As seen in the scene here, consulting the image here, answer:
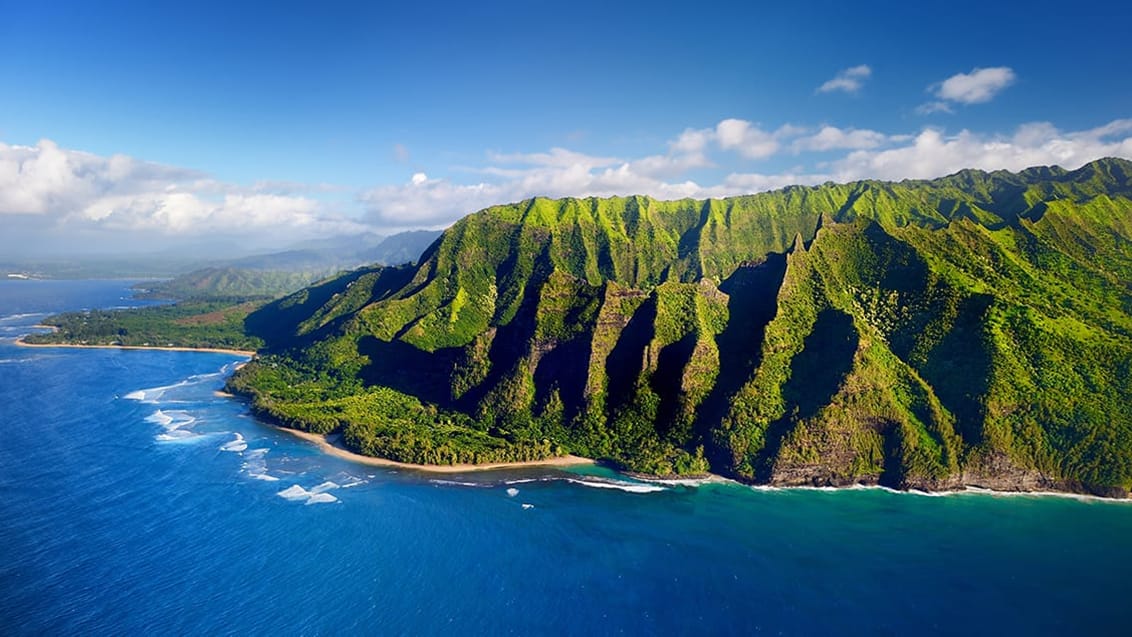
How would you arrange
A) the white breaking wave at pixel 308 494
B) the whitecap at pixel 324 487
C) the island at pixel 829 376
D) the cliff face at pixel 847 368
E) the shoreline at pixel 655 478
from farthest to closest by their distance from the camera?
the whitecap at pixel 324 487
the island at pixel 829 376
the cliff face at pixel 847 368
the white breaking wave at pixel 308 494
the shoreline at pixel 655 478

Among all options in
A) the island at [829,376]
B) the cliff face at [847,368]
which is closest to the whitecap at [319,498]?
the island at [829,376]

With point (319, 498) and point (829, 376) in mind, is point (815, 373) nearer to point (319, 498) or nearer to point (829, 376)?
point (829, 376)

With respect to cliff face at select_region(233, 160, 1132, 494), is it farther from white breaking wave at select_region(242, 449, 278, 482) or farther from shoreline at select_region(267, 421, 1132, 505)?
white breaking wave at select_region(242, 449, 278, 482)

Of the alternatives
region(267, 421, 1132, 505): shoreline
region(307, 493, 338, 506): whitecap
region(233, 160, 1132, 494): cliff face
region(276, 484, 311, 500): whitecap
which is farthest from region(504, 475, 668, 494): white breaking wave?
region(276, 484, 311, 500): whitecap

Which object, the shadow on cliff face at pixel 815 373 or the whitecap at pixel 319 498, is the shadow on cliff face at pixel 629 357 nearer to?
the shadow on cliff face at pixel 815 373

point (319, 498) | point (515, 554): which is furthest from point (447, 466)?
point (515, 554)

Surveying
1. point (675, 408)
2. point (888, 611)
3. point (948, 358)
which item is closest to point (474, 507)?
point (675, 408)

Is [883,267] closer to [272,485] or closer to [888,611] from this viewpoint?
[888,611]
